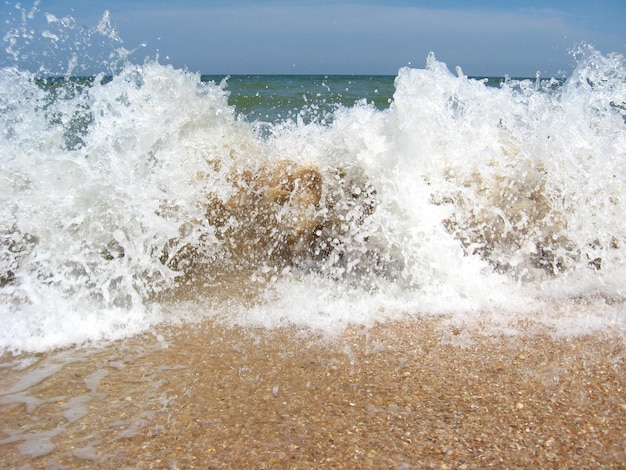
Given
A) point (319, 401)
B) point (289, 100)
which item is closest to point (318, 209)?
point (319, 401)

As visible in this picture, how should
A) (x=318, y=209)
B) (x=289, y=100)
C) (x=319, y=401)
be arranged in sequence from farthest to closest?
(x=289, y=100)
(x=318, y=209)
(x=319, y=401)

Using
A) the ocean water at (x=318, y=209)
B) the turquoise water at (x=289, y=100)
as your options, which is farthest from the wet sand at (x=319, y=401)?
the turquoise water at (x=289, y=100)

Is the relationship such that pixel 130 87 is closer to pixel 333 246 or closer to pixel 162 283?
pixel 162 283

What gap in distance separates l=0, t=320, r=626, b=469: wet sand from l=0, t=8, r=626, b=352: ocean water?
223 millimetres

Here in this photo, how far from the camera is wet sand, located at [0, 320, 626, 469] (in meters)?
1.53

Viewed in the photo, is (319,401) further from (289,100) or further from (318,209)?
(289,100)

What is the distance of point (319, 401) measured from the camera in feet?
5.89

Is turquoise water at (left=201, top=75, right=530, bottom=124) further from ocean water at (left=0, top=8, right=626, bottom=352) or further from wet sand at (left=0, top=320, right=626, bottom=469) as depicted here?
wet sand at (left=0, top=320, right=626, bottom=469)

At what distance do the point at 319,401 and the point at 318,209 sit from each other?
1.63m

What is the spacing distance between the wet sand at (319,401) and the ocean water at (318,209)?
0.22 metres

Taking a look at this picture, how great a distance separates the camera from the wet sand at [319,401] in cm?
153

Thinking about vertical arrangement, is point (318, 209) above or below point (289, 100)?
below

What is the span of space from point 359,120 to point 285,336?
1.73 m

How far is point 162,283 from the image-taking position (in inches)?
113
